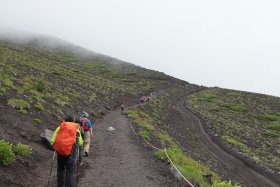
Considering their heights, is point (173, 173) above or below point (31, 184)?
above

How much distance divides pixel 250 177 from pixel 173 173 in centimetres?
1988

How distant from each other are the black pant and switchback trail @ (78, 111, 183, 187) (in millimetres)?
1997

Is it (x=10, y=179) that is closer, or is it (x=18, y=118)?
(x=10, y=179)

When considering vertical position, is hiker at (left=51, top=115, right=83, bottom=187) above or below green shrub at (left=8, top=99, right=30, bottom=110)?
above

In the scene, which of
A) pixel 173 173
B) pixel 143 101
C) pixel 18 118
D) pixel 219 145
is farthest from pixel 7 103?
pixel 143 101

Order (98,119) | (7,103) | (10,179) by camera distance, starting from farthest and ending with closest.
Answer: (98,119) → (7,103) → (10,179)

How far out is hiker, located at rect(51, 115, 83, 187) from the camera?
11.8 meters

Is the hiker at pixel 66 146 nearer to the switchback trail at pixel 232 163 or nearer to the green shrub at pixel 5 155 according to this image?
the green shrub at pixel 5 155

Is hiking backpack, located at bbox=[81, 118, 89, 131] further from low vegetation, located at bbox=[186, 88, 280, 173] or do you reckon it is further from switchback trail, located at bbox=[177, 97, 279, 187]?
low vegetation, located at bbox=[186, 88, 280, 173]

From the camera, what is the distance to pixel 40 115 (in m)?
26.9

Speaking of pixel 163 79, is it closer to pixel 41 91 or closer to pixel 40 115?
pixel 41 91

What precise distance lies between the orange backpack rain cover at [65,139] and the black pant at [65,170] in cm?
41

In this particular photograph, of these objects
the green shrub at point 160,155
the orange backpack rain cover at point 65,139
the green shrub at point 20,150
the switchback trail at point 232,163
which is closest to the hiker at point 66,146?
the orange backpack rain cover at point 65,139

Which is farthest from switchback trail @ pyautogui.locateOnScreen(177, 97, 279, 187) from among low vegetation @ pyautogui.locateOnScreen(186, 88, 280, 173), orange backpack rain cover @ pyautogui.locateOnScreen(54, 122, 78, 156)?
orange backpack rain cover @ pyautogui.locateOnScreen(54, 122, 78, 156)
